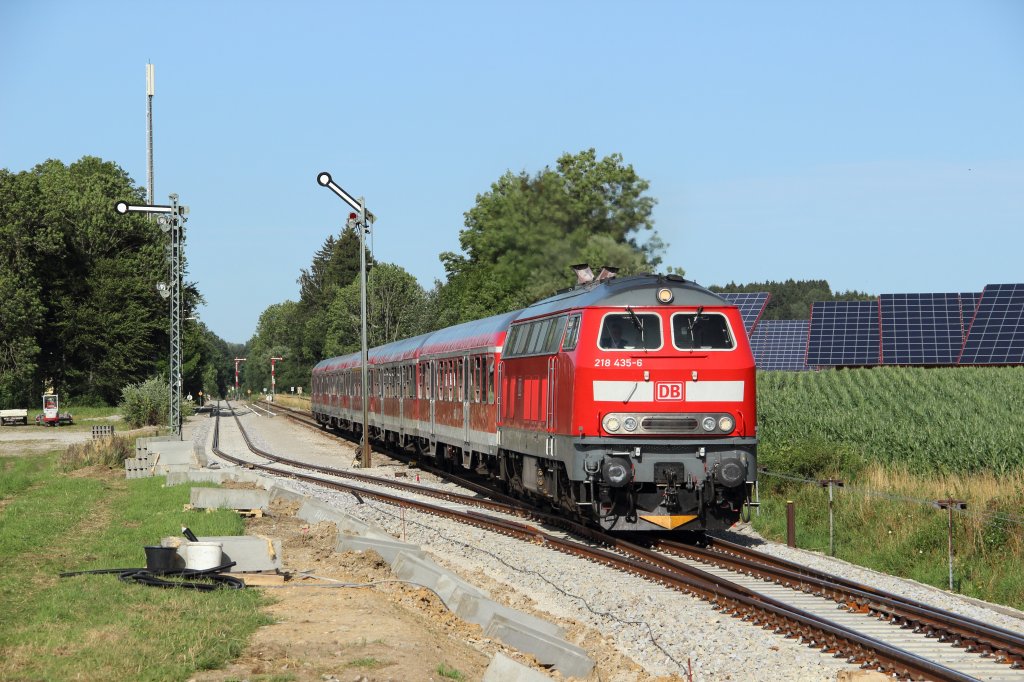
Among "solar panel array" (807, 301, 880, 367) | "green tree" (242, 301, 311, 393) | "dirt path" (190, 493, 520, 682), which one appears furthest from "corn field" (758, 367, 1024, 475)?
"green tree" (242, 301, 311, 393)

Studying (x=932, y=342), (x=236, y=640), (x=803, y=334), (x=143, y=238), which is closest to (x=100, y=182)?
(x=143, y=238)

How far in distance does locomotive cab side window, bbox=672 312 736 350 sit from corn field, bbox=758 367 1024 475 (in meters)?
6.34

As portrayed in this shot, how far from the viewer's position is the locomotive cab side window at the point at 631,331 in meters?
16.2

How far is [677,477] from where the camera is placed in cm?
1575

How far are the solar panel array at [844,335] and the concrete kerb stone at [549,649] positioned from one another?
4436cm

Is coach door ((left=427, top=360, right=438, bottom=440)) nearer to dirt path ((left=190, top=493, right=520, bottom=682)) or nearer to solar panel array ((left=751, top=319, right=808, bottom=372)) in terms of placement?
dirt path ((left=190, top=493, right=520, bottom=682))

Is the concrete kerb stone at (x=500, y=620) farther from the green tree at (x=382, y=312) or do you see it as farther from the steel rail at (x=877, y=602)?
the green tree at (x=382, y=312)

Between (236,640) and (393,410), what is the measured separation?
89.5ft

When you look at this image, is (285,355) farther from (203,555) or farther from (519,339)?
Result: (203,555)

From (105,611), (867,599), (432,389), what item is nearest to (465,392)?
(432,389)

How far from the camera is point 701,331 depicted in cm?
1644

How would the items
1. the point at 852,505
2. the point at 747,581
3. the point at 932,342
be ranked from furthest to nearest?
the point at 932,342 < the point at 852,505 < the point at 747,581

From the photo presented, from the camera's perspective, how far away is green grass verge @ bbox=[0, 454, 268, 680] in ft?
28.8

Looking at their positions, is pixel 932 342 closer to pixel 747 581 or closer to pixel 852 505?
pixel 852 505
